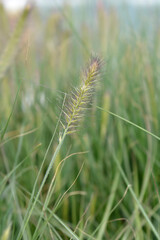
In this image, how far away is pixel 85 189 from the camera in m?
1.09

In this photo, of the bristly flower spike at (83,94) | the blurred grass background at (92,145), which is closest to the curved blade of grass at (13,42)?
the blurred grass background at (92,145)

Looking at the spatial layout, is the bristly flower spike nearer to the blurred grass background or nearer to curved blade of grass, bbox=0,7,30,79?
the blurred grass background

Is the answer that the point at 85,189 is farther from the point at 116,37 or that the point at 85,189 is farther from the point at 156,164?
the point at 116,37

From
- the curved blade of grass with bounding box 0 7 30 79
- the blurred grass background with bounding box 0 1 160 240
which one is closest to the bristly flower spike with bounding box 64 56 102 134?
the blurred grass background with bounding box 0 1 160 240

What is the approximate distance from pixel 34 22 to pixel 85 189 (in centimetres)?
115

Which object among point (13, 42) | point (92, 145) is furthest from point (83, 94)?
point (92, 145)

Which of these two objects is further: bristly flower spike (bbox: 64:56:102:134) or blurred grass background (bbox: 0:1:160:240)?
blurred grass background (bbox: 0:1:160:240)

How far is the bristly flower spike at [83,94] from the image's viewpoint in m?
0.59

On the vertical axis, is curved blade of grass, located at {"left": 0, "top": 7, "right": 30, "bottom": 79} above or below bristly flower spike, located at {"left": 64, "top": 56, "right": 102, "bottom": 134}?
above

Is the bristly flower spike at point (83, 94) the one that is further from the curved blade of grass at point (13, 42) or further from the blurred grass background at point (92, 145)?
the curved blade of grass at point (13, 42)

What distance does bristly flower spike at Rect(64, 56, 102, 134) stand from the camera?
595mm

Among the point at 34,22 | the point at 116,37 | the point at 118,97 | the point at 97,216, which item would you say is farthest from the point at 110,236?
the point at 34,22

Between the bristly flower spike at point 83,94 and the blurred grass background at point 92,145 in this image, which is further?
the blurred grass background at point 92,145

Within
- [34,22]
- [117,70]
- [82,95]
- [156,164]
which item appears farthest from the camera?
[34,22]
